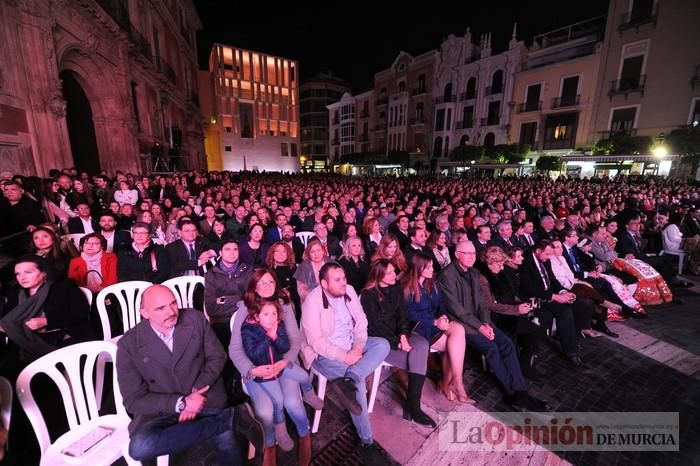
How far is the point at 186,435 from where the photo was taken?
6.51ft

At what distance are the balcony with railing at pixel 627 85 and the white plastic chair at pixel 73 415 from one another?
3087cm

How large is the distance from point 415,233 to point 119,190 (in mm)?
7485

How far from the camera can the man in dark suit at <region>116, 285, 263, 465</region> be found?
1.98 metres

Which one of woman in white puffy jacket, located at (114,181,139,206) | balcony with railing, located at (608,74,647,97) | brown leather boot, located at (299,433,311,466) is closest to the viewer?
brown leather boot, located at (299,433,311,466)

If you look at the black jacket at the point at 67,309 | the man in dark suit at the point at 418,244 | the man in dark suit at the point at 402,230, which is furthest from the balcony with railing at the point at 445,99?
the black jacket at the point at 67,309

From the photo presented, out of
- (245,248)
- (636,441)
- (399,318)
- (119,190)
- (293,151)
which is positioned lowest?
(636,441)

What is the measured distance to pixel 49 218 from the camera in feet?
17.1

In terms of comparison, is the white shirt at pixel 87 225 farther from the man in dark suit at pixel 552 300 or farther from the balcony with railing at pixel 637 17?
the balcony with railing at pixel 637 17

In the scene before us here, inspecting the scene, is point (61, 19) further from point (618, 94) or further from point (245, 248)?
point (618, 94)

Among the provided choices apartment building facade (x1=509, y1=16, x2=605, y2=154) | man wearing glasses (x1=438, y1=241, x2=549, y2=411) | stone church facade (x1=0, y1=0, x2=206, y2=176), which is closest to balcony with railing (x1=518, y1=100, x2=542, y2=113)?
apartment building facade (x1=509, y1=16, x2=605, y2=154)

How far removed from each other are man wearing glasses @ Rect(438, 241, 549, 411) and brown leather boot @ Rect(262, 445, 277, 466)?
2.10m

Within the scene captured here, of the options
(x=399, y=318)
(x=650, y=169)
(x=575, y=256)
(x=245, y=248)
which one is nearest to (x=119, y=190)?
(x=245, y=248)

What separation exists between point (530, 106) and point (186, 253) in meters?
31.0

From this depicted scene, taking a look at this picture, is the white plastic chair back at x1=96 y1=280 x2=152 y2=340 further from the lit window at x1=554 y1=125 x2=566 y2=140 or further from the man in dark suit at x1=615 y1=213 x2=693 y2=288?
the lit window at x1=554 y1=125 x2=566 y2=140
